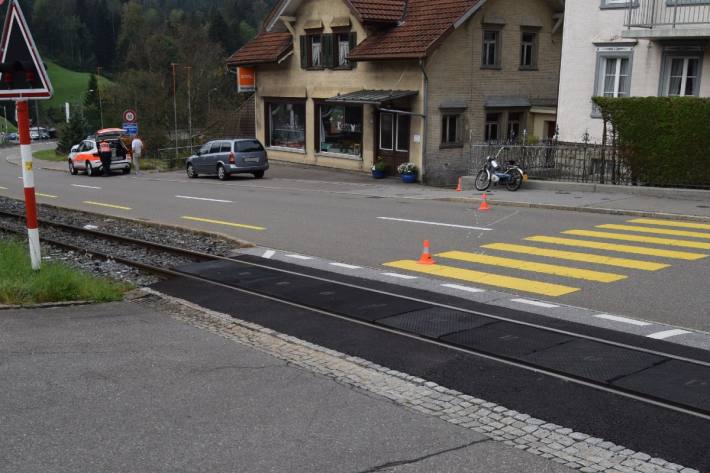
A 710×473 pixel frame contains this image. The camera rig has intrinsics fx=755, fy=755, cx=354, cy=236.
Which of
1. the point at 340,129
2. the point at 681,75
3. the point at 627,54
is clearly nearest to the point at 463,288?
the point at 681,75

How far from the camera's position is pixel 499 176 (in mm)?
23078

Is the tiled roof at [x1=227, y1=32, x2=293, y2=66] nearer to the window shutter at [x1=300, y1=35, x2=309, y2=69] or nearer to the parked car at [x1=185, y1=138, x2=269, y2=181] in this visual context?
the window shutter at [x1=300, y1=35, x2=309, y2=69]

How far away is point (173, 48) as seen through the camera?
104m

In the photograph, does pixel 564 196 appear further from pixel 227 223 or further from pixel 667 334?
pixel 667 334

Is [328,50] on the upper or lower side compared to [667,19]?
lower

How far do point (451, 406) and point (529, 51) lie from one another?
1153 inches

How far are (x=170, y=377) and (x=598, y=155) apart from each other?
17801 millimetres

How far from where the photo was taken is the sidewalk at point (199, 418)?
16.4 feet

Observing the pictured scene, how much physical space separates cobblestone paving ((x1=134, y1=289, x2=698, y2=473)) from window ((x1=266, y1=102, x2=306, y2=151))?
28.8 meters

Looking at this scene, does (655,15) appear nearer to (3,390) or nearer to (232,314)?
(232,314)

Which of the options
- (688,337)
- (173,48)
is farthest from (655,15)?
(173,48)

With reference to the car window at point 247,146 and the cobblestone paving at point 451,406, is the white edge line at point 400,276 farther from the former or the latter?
the car window at point 247,146

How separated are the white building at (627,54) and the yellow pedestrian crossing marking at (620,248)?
11861 mm

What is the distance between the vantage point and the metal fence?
21.2 metres
